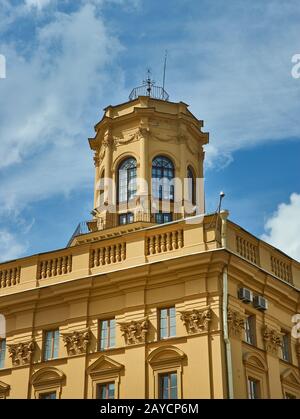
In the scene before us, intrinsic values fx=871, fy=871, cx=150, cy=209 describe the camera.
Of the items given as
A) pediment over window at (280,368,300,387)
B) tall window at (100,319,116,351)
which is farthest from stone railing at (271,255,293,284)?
tall window at (100,319,116,351)

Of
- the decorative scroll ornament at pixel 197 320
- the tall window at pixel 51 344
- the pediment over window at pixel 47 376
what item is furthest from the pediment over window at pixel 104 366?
the decorative scroll ornament at pixel 197 320

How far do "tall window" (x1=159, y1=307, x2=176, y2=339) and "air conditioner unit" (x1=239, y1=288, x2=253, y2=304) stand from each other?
2593 mm

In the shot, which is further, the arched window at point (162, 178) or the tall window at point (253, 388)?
the arched window at point (162, 178)

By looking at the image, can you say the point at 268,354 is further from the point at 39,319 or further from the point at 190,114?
the point at 190,114

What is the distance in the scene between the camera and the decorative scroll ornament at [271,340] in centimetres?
3362

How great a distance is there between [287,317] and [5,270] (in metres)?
12.1

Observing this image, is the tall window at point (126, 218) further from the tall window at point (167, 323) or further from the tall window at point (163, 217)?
the tall window at point (167, 323)

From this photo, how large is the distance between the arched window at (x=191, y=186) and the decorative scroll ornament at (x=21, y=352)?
13539 millimetres

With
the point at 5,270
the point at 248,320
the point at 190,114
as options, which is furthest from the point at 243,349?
the point at 190,114

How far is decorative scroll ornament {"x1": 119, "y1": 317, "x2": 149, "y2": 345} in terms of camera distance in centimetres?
3272

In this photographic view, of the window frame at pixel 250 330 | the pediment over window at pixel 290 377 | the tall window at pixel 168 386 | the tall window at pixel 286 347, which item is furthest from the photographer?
the tall window at pixel 286 347

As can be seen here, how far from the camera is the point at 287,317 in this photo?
3581 centimetres

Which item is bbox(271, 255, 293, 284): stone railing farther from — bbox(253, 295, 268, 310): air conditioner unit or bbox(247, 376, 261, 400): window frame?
bbox(247, 376, 261, 400): window frame

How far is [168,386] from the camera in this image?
3166 cm
